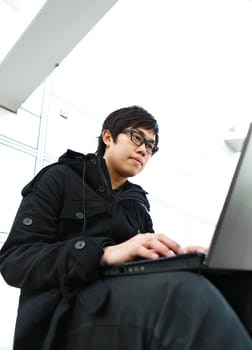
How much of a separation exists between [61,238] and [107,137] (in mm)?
557

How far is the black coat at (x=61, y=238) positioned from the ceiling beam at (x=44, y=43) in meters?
0.85

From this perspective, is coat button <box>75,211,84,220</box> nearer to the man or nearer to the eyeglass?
the man

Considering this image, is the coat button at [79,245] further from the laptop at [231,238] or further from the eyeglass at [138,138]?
the eyeglass at [138,138]

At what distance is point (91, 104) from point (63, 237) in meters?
1.83

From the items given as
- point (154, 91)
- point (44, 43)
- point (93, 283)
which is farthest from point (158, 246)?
point (154, 91)

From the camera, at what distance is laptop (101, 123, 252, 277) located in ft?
1.67

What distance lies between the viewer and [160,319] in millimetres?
502

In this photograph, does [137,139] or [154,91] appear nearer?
[137,139]

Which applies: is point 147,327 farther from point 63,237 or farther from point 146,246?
point 63,237

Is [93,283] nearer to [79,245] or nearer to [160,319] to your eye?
[79,245]

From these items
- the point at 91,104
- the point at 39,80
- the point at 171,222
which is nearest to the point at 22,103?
the point at 39,80

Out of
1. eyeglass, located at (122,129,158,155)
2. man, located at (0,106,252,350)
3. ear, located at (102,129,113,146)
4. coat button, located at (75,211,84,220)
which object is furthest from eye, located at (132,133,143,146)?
coat button, located at (75,211,84,220)

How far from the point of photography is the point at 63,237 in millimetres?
931

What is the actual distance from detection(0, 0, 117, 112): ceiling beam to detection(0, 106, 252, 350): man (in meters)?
0.86
